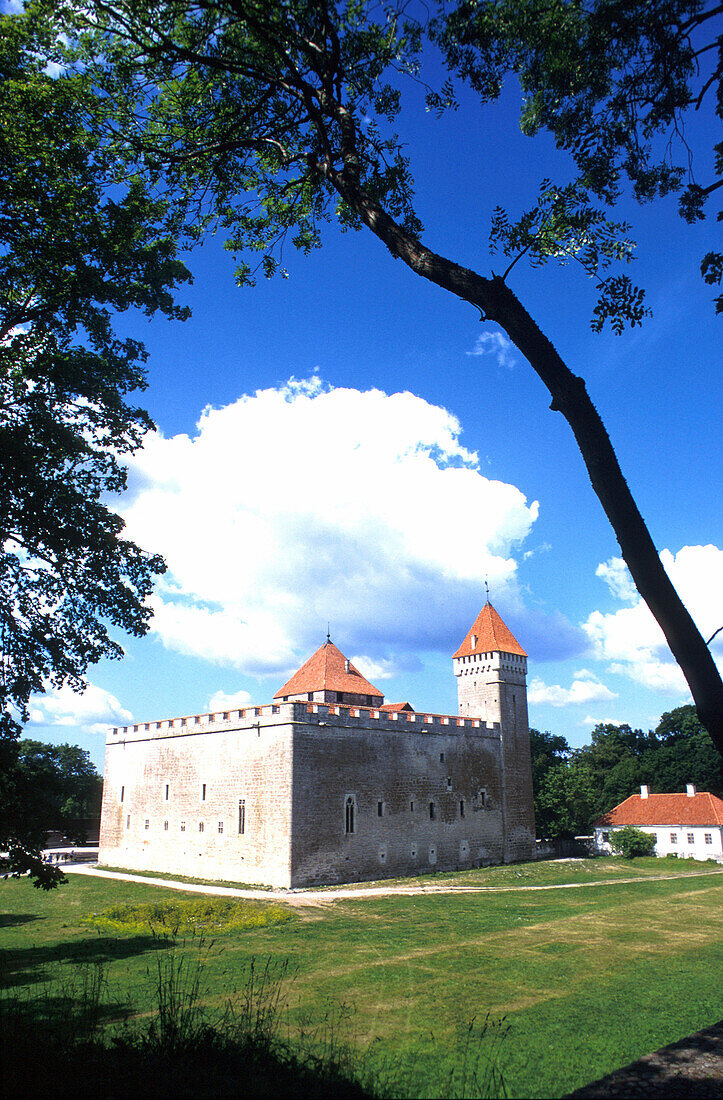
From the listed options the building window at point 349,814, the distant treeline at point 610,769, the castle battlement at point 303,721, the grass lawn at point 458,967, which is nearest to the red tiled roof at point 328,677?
the castle battlement at point 303,721

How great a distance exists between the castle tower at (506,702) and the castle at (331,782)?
0.26 feet

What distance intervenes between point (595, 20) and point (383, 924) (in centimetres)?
1847

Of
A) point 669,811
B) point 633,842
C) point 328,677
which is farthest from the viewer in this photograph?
point 669,811

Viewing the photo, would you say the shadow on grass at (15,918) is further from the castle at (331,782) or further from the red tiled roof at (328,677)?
the red tiled roof at (328,677)

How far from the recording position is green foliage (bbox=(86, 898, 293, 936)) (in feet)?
55.5

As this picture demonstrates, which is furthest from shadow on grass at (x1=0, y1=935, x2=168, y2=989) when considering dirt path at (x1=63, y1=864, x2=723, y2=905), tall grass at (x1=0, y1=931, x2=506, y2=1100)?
dirt path at (x1=63, y1=864, x2=723, y2=905)

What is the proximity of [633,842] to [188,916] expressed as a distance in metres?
28.7

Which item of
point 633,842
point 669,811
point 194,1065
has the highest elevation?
point 194,1065

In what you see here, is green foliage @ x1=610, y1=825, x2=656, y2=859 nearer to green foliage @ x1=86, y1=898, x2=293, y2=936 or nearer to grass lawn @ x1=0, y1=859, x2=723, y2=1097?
grass lawn @ x1=0, y1=859, x2=723, y2=1097

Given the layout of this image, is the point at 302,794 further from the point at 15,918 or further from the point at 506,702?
the point at 506,702

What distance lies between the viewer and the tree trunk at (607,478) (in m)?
4.73

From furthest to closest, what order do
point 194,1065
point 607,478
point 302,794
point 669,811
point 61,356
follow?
point 669,811 < point 302,794 < point 61,356 < point 194,1065 < point 607,478

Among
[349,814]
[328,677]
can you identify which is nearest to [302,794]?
[349,814]

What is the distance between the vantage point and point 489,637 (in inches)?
1486
